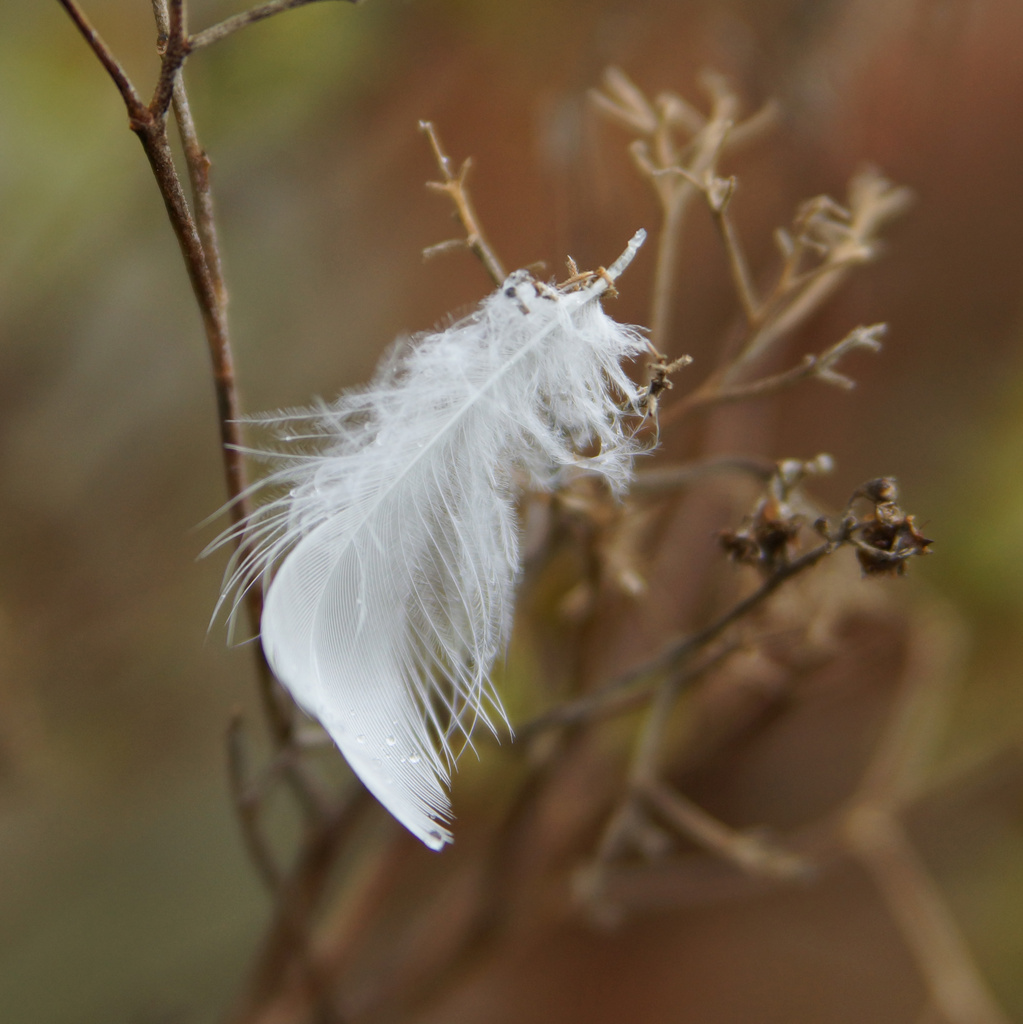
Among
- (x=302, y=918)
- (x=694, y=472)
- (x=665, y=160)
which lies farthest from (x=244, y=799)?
(x=665, y=160)

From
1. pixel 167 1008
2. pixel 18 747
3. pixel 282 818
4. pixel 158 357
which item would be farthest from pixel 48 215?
pixel 167 1008

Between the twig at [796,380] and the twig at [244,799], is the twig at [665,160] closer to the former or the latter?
the twig at [796,380]

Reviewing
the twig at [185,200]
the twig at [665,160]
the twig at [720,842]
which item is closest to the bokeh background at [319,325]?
the twig at [665,160]

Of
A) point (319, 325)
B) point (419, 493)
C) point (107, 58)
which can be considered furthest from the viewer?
point (319, 325)

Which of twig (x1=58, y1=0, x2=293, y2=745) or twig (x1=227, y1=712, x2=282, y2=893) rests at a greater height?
twig (x1=58, y1=0, x2=293, y2=745)

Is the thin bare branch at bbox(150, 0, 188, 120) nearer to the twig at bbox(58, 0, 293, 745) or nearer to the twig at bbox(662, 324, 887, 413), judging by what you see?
the twig at bbox(58, 0, 293, 745)

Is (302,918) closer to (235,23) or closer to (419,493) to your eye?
(419,493)

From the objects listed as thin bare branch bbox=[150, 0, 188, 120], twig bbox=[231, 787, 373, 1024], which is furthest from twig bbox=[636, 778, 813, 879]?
thin bare branch bbox=[150, 0, 188, 120]
